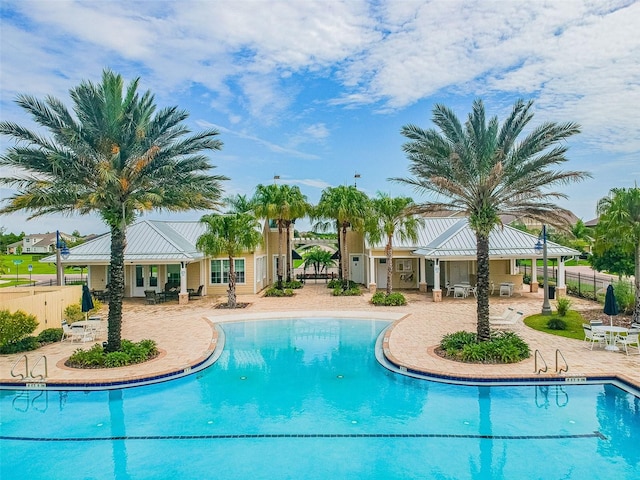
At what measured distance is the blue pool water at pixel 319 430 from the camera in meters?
8.07

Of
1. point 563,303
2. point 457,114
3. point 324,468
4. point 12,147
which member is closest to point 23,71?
point 12,147

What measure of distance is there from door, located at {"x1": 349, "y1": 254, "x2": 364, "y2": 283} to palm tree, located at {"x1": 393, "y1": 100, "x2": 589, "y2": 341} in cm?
2026

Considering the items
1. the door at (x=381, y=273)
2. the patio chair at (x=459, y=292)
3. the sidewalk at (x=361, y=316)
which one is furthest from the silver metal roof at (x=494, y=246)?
the door at (x=381, y=273)

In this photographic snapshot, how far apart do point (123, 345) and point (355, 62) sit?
1541 cm

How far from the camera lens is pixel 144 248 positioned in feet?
86.7

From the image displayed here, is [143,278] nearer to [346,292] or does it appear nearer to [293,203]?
[293,203]

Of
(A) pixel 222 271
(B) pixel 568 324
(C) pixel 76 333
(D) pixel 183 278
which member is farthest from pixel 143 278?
(B) pixel 568 324

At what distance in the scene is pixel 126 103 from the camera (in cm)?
1348

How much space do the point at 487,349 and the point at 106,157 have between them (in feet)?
43.5

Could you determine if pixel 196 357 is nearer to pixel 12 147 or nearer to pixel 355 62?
pixel 12 147

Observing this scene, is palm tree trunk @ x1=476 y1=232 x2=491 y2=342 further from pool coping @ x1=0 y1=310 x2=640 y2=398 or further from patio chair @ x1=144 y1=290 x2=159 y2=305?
patio chair @ x1=144 y1=290 x2=159 y2=305

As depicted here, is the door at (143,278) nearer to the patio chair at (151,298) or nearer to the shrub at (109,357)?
the patio chair at (151,298)

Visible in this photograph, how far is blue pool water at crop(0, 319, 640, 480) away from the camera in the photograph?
8.07m

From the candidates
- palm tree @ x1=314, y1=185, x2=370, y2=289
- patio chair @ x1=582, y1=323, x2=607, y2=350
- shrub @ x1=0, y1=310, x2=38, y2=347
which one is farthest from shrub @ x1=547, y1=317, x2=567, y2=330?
shrub @ x1=0, y1=310, x2=38, y2=347
